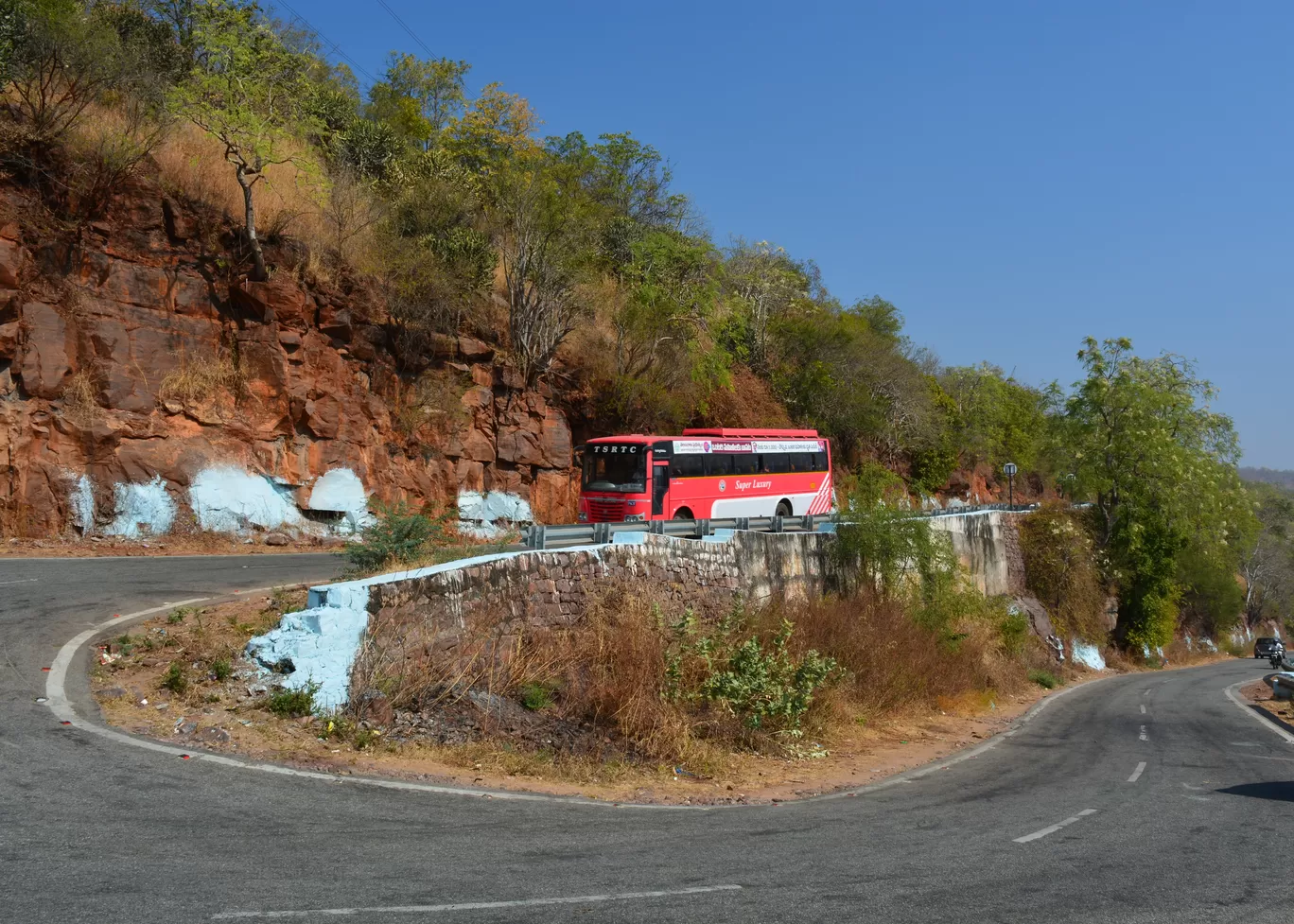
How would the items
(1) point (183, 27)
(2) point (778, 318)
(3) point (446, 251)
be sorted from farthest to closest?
(2) point (778, 318), (1) point (183, 27), (3) point (446, 251)

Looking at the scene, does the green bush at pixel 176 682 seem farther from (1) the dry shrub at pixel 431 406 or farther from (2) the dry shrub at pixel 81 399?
(1) the dry shrub at pixel 431 406

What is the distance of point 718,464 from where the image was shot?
27.6 metres

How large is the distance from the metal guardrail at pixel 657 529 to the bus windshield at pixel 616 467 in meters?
4.16

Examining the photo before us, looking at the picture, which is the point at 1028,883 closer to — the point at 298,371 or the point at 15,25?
the point at 298,371

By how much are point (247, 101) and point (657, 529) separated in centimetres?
1667

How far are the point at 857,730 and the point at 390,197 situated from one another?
25.0 metres

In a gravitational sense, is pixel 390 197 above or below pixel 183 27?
below

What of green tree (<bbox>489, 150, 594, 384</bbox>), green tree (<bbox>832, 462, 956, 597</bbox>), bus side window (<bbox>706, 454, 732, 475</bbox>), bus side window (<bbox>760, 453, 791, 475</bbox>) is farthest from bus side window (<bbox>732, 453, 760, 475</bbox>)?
green tree (<bbox>489, 150, 594, 384</bbox>)

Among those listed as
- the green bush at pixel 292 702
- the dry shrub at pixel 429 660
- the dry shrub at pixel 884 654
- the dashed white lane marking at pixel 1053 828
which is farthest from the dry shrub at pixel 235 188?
the dashed white lane marking at pixel 1053 828

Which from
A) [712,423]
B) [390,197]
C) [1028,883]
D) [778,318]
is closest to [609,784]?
[1028,883]

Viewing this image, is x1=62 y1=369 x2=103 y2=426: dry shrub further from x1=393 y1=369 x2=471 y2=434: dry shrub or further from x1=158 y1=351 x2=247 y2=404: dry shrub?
x1=393 y1=369 x2=471 y2=434: dry shrub

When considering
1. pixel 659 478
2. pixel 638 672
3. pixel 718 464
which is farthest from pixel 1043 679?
pixel 638 672

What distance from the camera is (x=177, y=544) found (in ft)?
65.6

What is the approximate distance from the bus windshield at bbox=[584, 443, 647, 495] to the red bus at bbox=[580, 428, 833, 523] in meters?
0.03
